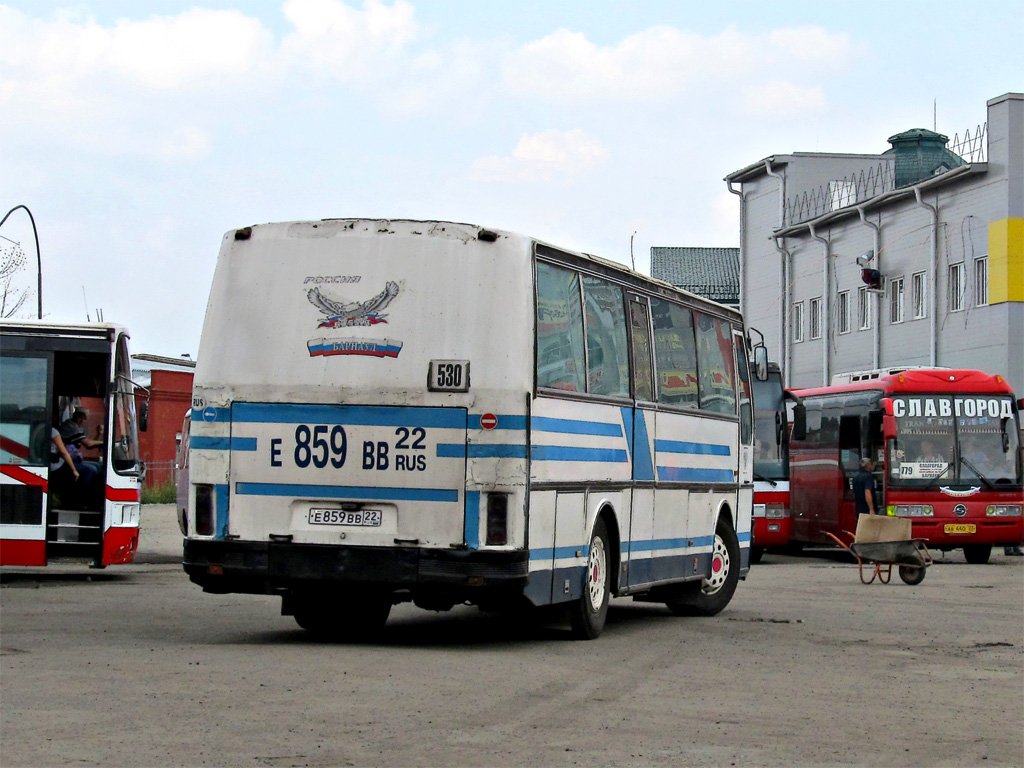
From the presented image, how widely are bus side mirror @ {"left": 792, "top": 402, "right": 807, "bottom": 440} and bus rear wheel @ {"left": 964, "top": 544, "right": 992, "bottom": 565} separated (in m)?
3.38

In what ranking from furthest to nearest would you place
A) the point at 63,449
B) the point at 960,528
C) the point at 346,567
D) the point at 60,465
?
the point at 960,528 → the point at 60,465 → the point at 63,449 → the point at 346,567

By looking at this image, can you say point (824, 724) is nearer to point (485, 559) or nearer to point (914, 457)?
→ point (485, 559)

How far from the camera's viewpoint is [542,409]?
504 inches

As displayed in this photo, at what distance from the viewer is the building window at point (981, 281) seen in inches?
1718

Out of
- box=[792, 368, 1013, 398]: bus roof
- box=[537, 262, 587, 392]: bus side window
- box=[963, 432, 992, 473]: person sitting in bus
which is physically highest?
box=[792, 368, 1013, 398]: bus roof

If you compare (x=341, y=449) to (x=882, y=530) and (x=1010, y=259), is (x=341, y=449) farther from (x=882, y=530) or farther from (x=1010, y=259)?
(x=1010, y=259)

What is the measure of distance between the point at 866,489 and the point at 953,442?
175 cm

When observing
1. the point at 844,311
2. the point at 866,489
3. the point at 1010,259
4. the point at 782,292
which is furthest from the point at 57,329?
the point at 782,292

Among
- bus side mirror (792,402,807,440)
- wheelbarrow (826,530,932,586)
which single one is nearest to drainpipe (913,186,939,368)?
bus side mirror (792,402,807,440)

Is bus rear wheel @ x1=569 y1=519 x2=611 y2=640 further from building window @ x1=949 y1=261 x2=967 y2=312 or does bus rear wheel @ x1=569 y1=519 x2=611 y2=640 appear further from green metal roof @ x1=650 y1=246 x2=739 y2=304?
green metal roof @ x1=650 y1=246 x2=739 y2=304

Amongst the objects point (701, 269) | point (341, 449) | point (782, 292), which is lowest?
point (341, 449)

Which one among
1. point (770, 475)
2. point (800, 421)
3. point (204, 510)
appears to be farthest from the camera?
point (800, 421)

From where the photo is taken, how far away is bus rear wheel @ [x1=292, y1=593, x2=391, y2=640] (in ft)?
46.1

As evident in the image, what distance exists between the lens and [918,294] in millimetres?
47688
